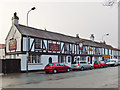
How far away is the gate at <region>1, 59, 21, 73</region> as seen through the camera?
884 inches

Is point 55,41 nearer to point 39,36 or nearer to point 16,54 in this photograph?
point 39,36

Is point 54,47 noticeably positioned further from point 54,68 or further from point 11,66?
point 11,66

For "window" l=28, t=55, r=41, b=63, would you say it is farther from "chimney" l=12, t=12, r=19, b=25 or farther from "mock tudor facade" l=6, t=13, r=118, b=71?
"chimney" l=12, t=12, r=19, b=25

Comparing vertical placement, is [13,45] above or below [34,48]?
above

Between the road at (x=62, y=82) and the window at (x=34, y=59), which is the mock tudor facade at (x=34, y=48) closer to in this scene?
the window at (x=34, y=59)

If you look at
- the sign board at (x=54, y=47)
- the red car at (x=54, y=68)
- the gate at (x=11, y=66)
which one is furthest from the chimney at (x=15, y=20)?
the red car at (x=54, y=68)

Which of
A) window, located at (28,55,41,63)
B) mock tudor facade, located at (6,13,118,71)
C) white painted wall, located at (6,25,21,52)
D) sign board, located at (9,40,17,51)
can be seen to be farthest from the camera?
sign board, located at (9,40,17,51)

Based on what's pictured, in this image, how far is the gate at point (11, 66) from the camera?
73.7ft

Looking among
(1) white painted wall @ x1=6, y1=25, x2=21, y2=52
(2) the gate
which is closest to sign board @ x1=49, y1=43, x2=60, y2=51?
(1) white painted wall @ x1=6, y1=25, x2=21, y2=52

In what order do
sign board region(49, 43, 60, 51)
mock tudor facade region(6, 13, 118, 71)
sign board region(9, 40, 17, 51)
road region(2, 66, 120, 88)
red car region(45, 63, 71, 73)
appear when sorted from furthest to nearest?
sign board region(49, 43, 60, 51)
sign board region(9, 40, 17, 51)
mock tudor facade region(6, 13, 118, 71)
red car region(45, 63, 71, 73)
road region(2, 66, 120, 88)

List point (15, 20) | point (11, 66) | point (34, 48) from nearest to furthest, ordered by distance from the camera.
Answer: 1. point (11, 66)
2. point (34, 48)
3. point (15, 20)

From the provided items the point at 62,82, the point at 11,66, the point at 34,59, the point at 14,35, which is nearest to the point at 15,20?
the point at 14,35

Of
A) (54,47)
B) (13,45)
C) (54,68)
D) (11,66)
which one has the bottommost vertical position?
(54,68)

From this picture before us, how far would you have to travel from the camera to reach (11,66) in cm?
2334
